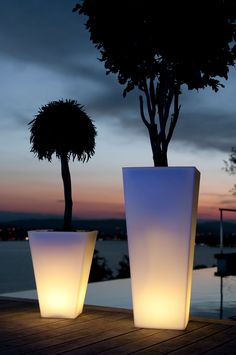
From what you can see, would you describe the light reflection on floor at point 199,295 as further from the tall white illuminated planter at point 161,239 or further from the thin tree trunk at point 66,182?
the tall white illuminated planter at point 161,239

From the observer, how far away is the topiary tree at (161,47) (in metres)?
4.90

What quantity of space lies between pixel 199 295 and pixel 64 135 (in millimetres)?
2704

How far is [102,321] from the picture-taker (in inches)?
193

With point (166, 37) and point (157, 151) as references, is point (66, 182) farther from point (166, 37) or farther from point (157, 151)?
point (166, 37)

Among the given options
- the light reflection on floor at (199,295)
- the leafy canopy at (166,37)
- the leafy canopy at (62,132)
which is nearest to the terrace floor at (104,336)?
the light reflection on floor at (199,295)

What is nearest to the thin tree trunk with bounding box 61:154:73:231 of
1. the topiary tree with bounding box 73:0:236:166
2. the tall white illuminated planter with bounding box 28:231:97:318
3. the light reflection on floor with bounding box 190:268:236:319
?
the tall white illuminated planter with bounding box 28:231:97:318

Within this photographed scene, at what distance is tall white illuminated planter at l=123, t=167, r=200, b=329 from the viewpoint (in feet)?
15.0

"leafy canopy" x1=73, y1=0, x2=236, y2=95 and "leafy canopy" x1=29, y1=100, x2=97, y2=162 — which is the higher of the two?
"leafy canopy" x1=73, y1=0, x2=236, y2=95

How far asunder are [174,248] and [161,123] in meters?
1.31

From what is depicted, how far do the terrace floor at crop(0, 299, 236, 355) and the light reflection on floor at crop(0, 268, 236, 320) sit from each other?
39.5 inches

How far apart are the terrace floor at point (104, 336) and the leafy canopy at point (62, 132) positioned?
151cm

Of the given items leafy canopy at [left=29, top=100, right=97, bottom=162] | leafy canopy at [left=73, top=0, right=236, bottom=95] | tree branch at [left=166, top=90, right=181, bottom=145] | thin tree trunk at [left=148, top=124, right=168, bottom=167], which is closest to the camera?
leafy canopy at [left=73, top=0, right=236, bottom=95]

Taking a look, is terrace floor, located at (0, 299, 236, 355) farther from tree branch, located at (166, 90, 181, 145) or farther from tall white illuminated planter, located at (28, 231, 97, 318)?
tree branch, located at (166, 90, 181, 145)

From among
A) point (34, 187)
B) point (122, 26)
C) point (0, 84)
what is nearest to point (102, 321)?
point (122, 26)
